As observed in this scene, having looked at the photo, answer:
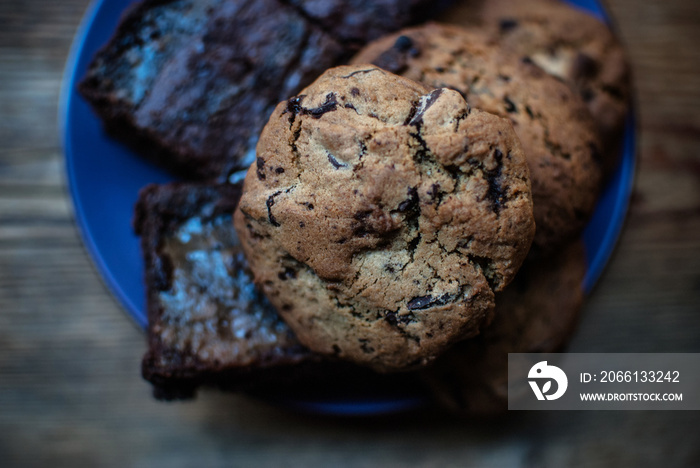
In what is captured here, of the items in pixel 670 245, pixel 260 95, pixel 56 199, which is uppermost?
pixel 260 95

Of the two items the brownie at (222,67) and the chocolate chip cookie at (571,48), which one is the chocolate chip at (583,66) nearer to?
the chocolate chip cookie at (571,48)

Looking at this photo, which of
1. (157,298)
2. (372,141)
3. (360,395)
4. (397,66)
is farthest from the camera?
(360,395)

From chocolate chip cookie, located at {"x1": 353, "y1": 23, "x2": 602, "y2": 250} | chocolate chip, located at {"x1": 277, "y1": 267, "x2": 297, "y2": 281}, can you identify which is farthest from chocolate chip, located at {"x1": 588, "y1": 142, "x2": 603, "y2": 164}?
chocolate chip, located at {"x1": 277, "y1": 267, "x2": 297, "y2": 281}

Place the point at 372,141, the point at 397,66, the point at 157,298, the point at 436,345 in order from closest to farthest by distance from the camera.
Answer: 1. the point at 372,141
2. the point at 436,345
3. the point at 397,66
4. the point at 157,298

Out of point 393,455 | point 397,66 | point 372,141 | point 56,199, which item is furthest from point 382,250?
point 56,199

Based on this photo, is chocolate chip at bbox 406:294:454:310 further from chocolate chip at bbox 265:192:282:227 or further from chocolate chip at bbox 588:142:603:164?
chocolate chip at bbox 588:142:603:164

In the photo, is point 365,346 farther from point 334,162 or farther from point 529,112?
point 529,112

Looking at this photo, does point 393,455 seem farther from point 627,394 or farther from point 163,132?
point 163,132
